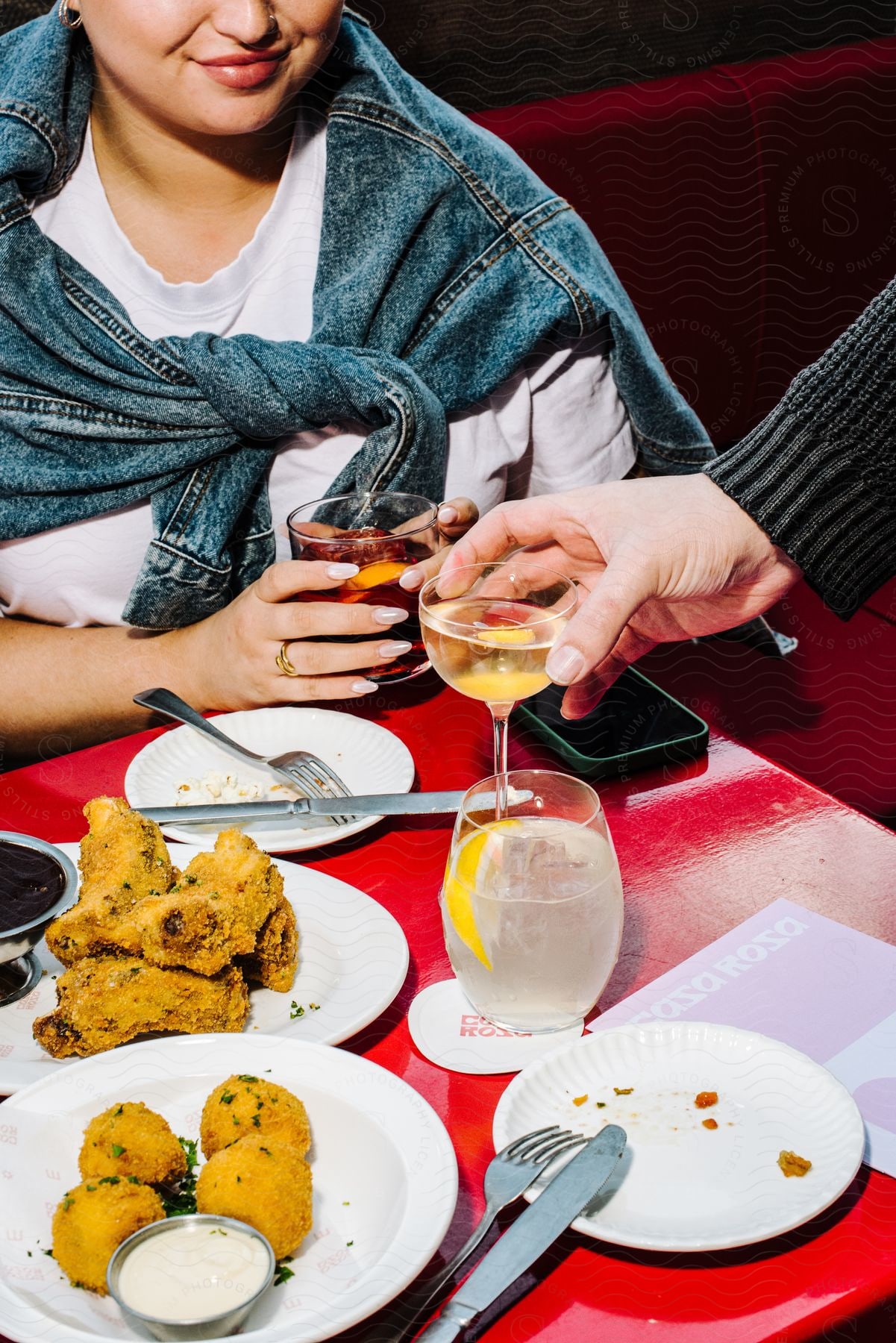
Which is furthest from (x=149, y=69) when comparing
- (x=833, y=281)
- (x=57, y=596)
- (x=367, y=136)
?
(x=833, y=281)

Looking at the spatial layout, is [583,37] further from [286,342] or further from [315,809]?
[315,809]

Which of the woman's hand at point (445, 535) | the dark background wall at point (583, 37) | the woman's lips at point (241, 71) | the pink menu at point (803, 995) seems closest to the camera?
the pink menu at point (803, 995)

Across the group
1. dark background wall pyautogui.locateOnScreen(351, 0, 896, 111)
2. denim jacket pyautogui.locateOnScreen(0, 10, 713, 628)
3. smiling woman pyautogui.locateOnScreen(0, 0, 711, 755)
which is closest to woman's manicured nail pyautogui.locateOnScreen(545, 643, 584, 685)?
smiling woman pyautogui.locateOnScreen(0, 0, 711, 755)

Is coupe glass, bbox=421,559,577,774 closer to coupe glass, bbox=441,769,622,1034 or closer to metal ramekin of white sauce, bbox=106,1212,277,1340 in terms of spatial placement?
coupe glass, bbox=441,769,622,1034

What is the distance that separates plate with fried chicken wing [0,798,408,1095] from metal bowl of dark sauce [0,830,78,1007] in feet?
0.04

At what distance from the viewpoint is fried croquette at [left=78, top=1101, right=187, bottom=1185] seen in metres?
0.68

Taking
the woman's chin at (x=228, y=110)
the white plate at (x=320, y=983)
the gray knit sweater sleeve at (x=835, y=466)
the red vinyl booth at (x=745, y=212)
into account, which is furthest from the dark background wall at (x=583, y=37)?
the white plate at (x=320, y=983)

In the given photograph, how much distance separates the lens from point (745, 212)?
2.38 m

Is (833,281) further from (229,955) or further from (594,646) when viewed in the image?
Answer: (229,955)

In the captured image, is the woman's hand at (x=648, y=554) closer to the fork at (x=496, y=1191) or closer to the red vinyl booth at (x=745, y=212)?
the fork at (x=496, y=1191)

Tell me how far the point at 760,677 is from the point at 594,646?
958 millimetres

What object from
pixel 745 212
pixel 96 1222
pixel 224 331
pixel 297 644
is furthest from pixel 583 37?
pixel 96 1222

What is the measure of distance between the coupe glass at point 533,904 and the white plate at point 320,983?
7cm

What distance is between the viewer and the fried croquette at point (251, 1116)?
700 millimetres
